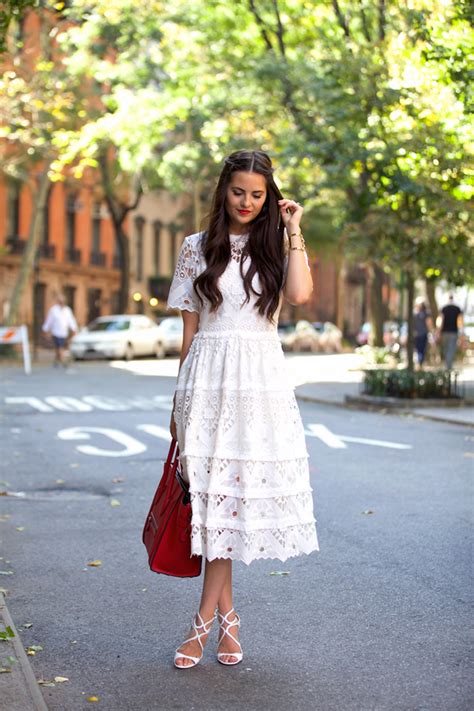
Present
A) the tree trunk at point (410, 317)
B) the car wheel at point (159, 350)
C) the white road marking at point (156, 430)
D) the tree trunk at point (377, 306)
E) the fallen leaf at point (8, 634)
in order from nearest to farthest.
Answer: the fallen leaf at point (8, 634)
the white road marking at point (156, 430)
the tree trunk at point (410, 317)
the tree trunk at point (377, 306)
the car wheel at point (159, 350)

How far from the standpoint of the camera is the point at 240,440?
4738 millimetres

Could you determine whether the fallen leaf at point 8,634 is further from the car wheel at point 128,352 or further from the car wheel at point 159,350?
the car wheel at point 159,350

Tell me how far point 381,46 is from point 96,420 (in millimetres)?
7577

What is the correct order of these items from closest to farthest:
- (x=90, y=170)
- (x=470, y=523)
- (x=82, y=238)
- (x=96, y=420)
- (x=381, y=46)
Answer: (x=470, y=523), (x=96, y=420), (x=381, y=46), (x=90, y=170), (x=82, y=238)

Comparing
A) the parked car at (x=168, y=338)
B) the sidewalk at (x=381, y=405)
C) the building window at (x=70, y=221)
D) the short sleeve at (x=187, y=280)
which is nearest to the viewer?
the short sleeve at (x=187, y=280)

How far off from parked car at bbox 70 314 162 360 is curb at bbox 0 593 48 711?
114 ft

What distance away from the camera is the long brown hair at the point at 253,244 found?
15.6 ft

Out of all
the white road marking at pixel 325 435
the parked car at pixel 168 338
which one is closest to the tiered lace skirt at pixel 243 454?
the white road marking at pixel 325 435

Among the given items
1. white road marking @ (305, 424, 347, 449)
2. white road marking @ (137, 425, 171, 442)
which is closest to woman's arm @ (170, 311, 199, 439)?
white road marking @ (305, 424, 347, 449)

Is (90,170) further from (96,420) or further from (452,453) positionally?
(452,453)

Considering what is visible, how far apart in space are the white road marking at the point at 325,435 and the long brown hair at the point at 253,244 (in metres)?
8.38

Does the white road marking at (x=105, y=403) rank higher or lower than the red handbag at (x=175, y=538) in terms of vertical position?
lower

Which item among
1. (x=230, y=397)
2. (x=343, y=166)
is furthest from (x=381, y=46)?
(x=230, y=397)

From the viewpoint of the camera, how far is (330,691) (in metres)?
4.56
